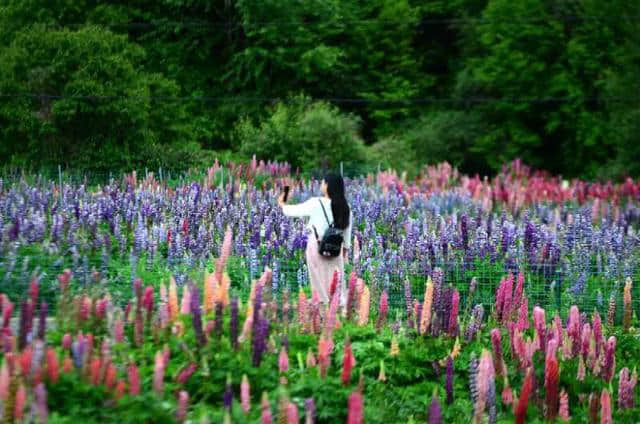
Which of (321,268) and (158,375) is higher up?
(321,268)

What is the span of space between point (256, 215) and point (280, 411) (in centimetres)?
760

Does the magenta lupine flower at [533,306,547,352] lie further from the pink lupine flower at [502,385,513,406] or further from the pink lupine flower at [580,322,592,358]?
the pink lupine flower at [502,385,513,406]

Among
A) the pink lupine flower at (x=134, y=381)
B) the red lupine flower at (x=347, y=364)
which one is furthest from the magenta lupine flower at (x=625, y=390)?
the pink lupine flower at (x=134, y=381)

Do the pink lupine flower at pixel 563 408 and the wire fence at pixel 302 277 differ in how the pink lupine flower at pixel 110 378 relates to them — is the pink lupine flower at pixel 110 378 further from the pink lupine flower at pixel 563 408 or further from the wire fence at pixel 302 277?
the pink lupine flower at pixel 563 408

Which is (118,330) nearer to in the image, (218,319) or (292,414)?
(218,319)

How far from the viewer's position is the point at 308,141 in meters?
26.4

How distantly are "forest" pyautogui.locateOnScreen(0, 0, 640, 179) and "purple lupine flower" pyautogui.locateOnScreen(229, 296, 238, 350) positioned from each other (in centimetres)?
1667

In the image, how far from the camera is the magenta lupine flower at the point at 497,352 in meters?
7.67

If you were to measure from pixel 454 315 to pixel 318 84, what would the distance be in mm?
30325

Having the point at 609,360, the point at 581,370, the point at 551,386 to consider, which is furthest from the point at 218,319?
the point at 609,360

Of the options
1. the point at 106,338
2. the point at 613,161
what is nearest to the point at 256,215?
the point at 106,338

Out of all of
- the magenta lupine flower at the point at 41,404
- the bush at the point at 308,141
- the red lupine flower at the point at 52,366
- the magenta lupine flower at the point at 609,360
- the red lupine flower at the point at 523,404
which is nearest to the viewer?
the magenta lupine flower at the point at 41,404

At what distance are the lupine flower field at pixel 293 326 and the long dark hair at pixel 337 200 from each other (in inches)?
18.3

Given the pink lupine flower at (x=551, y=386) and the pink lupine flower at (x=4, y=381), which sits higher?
the pink lupine flower at (x=4, y=381)
